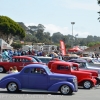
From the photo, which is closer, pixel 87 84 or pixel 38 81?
pixel 38 81

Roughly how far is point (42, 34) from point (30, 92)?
7212 inches

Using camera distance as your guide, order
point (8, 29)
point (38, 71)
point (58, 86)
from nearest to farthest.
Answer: point (58, 86) → point (38, 71) → point (8, 29)

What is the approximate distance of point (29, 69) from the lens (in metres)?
16.5

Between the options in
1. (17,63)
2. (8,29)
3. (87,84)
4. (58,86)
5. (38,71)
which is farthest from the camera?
(8,29)

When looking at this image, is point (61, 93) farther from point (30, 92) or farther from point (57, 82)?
point (30, 92)

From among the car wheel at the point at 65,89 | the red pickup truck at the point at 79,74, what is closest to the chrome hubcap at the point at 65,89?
the car wheel at the point at 65,89

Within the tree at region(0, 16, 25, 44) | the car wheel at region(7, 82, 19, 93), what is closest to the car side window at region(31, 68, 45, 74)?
the car wheel at region(7, 82, 19, 93)

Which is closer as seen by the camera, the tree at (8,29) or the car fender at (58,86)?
the car fender at (58,86)

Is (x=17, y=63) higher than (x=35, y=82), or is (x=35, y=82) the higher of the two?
(x=17, y=63)

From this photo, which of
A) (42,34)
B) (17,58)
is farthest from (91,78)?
(42,34)

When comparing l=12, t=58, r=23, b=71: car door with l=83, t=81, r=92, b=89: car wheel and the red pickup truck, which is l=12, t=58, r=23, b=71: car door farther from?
l=83, t=81, r=92, b=89: car wheel

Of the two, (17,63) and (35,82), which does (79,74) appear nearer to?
(35,82)

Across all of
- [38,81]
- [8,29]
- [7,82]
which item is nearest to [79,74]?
[38,81]

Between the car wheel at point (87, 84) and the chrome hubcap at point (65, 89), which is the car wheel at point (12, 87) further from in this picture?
the car wheel at point (87, 84)
